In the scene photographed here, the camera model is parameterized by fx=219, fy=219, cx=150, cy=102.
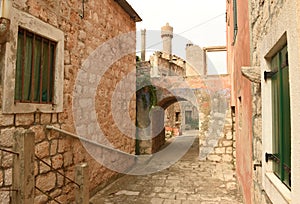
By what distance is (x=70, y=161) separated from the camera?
345cm

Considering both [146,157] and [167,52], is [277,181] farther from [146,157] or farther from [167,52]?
[167,52]

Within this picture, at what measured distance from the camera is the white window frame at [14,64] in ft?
7.54

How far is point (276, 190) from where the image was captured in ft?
4.95

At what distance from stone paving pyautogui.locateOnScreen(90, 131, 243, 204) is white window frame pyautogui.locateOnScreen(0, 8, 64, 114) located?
2060 millimetres

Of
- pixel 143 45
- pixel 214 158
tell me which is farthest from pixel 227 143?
pixel 143 45

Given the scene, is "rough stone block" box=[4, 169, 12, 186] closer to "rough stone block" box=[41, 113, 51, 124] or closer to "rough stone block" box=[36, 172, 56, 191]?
"rough stone block" box=[36, 172, 56, 191]

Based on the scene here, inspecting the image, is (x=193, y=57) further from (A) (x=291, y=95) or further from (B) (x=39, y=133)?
(A) (x=291, y=95)

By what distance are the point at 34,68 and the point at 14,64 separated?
39 cm

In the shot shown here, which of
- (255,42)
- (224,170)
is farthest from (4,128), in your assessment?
(224,170)

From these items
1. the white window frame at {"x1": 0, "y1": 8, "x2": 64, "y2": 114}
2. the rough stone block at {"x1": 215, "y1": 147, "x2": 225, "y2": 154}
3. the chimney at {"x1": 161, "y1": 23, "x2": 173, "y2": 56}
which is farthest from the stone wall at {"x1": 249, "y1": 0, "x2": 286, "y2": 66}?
the chimney at {"x1": 161, "y1": 23, "x2": 173, "y2": 56}

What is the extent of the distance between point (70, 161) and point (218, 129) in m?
5.19

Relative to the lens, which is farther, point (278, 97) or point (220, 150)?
point (220, 150)

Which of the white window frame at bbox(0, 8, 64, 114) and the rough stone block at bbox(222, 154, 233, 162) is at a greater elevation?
the white window frame at bbox(0, 8, 64, 114)

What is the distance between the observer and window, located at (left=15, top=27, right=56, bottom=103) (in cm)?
256
